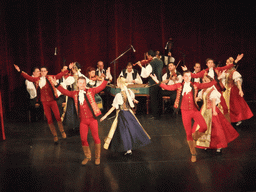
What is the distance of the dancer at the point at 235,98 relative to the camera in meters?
5.45

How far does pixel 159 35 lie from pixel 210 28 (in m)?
1.48

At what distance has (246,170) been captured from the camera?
11.2 feet

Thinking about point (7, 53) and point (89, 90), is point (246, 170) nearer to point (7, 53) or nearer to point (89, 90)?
point (89, 90)

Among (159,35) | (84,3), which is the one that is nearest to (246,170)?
(159,35)

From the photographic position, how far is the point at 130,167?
3598 millimetres

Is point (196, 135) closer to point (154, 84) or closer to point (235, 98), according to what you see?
point (235, 98)

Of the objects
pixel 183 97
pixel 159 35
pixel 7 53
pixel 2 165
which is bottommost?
pixel 2 165

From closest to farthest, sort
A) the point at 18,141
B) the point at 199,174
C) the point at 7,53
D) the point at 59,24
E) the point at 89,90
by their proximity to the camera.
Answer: the point at 199,174 → the point at 89,90 → the point at 18,141 → the point at 7,53 → the point at 59,24

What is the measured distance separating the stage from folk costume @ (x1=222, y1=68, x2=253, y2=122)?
55cm

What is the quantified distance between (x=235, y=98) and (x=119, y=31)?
371cm

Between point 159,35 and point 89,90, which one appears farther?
point 159,35

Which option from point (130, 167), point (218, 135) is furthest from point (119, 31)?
point (130, 167)

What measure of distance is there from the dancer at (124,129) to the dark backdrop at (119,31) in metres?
3.88

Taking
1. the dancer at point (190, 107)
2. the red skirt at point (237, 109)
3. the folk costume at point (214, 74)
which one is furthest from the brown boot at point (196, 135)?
the red skirt at point (237, 109)
